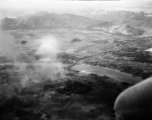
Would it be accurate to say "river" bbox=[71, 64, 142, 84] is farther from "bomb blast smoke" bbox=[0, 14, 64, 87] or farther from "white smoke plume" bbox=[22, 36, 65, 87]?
"bomb blast smoke" bbox=[0, 14, 64, 87]

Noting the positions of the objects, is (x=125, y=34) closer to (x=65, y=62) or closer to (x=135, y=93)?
(x=65, y=62)

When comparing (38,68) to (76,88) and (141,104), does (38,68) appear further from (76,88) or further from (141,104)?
(141,104)

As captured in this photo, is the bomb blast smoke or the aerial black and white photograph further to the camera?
the bomb blast smoke

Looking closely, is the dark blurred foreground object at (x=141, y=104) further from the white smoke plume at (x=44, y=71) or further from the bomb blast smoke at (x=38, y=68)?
the bomb blast smoke at (x=38, y=68)

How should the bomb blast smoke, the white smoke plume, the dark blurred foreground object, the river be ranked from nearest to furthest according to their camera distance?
the dark blurred foreground object < the river < the white smoke plume < the bomb blast smoke

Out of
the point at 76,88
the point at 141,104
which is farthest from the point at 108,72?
the point at 141,104

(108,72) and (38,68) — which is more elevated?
(38,68)

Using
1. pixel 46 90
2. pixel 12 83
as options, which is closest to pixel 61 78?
pixel 46 90

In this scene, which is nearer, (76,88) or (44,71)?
(76,88)

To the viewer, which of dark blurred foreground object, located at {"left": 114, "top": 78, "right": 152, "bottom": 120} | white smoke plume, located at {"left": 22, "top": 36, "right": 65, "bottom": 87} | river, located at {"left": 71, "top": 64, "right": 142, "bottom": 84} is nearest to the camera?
dark blurred foreground object, located at {"left": 114, "top": 78, "right": 152, "bottom": 120}

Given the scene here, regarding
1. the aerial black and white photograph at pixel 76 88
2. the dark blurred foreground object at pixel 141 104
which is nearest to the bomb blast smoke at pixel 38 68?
the aerial black and white photograph at pixel 76 88

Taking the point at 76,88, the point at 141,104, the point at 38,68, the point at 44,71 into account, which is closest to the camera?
the point at 141,104

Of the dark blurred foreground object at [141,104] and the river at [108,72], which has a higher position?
the dark blurred foreground object at [141,104]

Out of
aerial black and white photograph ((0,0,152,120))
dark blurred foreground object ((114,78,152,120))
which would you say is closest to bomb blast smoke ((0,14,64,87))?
aerial black and white photograph ((0,0,152,120))
